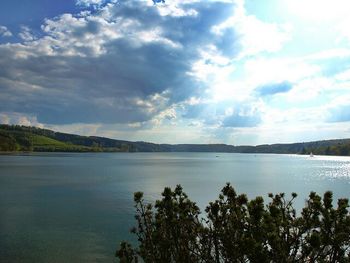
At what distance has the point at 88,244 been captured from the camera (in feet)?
91.7

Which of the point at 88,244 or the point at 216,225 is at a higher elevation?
the point at 216,225

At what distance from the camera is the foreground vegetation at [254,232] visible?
20.8 ft

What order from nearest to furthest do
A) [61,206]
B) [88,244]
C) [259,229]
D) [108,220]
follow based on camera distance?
[259,229]
[88,244]
[108,220]
[61,206]

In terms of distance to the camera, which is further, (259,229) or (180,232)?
(180,232)

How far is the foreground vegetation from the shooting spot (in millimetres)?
6332

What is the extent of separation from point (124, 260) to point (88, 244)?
855 inches

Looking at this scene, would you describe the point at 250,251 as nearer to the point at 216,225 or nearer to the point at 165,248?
the point at 216,225

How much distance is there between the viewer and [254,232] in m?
6.75

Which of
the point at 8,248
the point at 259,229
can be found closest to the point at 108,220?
the point at 8,248

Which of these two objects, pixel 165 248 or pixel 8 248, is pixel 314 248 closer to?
pixel 165 248

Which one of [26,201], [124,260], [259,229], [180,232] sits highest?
[259,229]

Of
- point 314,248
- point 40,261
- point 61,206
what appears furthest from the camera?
point 61,206

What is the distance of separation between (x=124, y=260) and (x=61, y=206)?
41.9 meters

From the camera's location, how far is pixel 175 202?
28.8 ft
